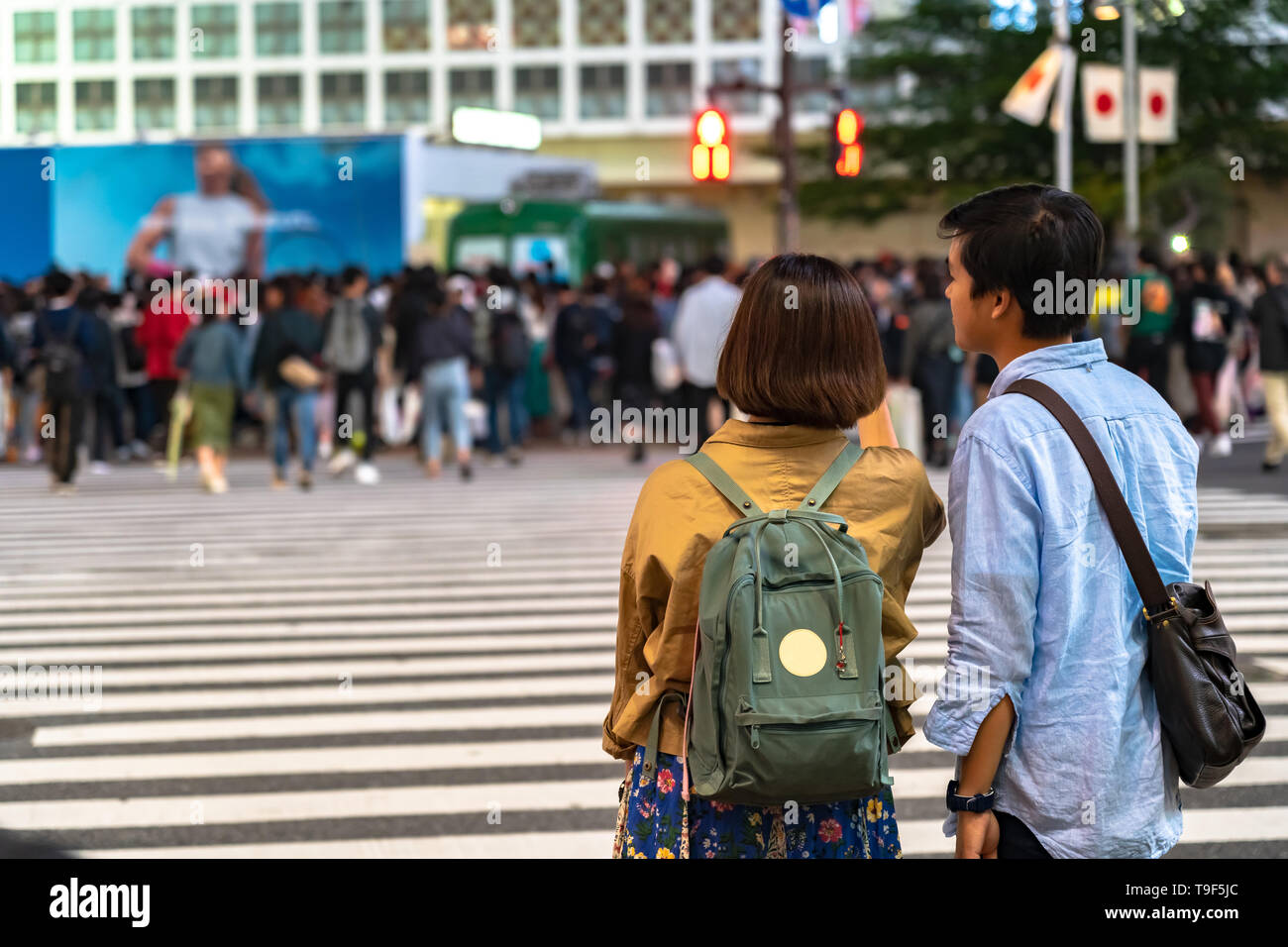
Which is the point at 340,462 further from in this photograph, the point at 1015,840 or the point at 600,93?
the point at 600,93

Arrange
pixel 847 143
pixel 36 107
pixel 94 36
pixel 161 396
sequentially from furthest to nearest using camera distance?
pixel 94 36
pixel 36 107
pixel 161 396
pixel 847 143

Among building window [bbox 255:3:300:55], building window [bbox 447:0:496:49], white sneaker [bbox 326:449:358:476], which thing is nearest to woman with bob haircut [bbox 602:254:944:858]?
white sneaker [bbox 326:449:358:476]

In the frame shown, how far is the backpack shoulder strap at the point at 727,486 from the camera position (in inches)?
101

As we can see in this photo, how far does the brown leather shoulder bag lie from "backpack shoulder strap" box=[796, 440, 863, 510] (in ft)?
0.99

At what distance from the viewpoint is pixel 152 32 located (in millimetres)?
58906

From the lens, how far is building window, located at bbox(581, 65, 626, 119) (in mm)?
60781

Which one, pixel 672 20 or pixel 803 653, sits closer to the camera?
pixel 803 653

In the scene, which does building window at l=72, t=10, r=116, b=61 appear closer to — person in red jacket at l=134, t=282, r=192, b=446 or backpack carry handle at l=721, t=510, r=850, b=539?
person in red jacket at l=134, t=282, r=192, b=446

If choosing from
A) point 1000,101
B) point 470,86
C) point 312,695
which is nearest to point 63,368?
point 312,695

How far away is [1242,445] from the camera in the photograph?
18594 millimetres

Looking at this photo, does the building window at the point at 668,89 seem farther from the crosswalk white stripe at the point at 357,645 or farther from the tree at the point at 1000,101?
the crosswalk white stripe at the point at 357,645

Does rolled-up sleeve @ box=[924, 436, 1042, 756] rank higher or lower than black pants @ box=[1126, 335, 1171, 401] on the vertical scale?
lower

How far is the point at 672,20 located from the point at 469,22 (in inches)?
290
